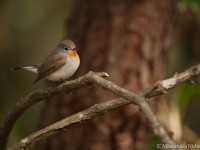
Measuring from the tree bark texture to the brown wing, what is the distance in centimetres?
103

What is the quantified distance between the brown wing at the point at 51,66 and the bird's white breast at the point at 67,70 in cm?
4

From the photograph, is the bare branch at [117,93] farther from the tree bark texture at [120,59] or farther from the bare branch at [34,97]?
the tree bark texture at [120,59]

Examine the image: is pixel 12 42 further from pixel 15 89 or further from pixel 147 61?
pixel 147 61

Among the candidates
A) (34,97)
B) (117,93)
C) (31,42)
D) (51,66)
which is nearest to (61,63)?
(51,66)

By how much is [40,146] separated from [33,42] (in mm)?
3522

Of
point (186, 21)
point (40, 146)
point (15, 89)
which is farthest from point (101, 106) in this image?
point (15, 89)

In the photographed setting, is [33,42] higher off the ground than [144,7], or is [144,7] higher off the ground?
[33,42]

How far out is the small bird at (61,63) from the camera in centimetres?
388

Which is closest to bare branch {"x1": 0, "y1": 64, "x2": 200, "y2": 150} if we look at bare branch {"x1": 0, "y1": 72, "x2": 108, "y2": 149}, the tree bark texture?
bare branch {"x1": 0, "y1": 72, "x2": 108, "y2": 149}

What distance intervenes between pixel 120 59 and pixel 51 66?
1.16 m

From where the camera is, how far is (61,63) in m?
3.98

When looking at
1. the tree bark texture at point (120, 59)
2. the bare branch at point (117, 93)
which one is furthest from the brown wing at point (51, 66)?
the tree bark texture at point (120, 59)

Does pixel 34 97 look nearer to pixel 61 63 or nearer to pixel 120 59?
pixel 61 63

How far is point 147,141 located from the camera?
5.30m
